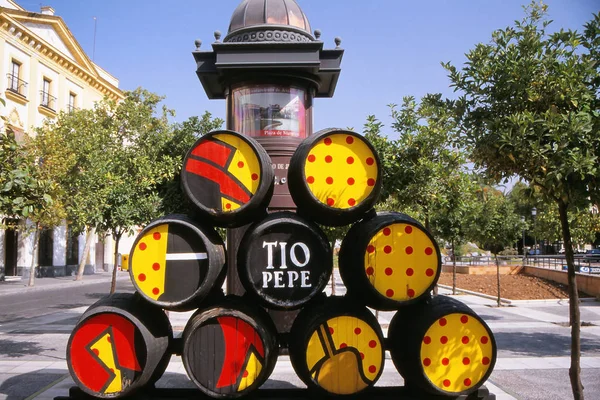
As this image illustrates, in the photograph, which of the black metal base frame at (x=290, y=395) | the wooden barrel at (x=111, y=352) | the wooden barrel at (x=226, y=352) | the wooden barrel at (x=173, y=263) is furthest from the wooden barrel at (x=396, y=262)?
the wooden barrel at (x=111, y=352)

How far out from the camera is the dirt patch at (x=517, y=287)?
20953 millimetres

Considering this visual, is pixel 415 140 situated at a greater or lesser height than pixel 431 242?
greater

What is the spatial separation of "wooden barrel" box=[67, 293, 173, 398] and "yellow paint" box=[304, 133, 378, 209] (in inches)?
72.2

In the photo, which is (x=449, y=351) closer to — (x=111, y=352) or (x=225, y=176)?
(x=225, y=176)

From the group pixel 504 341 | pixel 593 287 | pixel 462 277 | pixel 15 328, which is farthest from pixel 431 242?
pixel 462 277

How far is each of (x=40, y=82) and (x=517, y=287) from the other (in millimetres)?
33354

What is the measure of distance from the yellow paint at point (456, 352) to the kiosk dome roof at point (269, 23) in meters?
4.54

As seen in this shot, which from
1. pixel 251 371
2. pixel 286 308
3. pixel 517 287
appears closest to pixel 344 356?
pixel 286 308

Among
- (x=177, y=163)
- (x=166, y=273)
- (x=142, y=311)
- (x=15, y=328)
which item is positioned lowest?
(x=15, y=328)

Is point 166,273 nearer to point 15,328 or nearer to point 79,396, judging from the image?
point 79,396

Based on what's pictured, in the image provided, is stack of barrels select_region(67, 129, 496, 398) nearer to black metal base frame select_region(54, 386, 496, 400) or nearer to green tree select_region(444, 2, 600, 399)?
black metal base frame select_region(54, 386, 496, 400)

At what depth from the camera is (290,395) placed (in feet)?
13.2

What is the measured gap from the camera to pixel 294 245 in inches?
151

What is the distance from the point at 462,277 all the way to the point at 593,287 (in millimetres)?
10014
